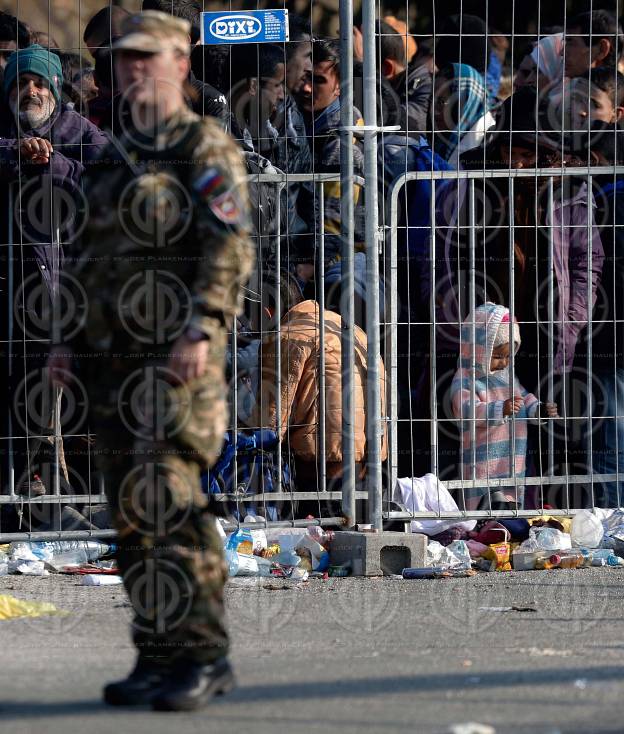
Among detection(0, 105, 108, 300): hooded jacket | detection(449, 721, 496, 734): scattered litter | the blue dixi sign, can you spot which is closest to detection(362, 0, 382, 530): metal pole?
the blue dixi sign

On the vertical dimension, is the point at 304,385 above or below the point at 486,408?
above

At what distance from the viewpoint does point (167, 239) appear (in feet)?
14.6

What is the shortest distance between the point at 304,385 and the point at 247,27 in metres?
1.89

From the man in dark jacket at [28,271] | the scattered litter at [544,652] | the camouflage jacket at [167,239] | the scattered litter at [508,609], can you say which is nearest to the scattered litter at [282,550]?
the man in dark jacket at [28,271]

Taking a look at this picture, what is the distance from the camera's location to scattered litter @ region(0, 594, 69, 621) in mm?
6480

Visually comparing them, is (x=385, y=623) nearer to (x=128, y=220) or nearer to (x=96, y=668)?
(x=96, y=668)

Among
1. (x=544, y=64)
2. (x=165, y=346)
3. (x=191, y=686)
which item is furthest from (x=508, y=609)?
(x=544, y=64)

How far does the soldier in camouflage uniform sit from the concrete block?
3.29m

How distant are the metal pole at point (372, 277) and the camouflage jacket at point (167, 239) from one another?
129 inches

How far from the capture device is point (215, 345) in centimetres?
443

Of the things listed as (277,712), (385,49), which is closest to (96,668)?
(277,712)

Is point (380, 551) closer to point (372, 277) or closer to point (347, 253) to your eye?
point (372, 277)

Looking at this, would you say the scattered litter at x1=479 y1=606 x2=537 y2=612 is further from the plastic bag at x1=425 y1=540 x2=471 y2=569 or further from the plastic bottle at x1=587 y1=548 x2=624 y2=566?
the plastic bottle at x1=587 y1=548 x2=624 y2=566

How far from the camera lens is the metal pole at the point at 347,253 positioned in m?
7.77
